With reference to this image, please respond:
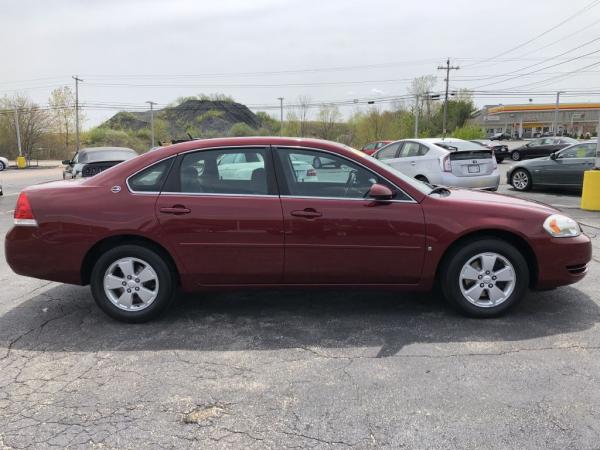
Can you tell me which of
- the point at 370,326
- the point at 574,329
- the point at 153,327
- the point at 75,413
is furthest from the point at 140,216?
the point at 574,329

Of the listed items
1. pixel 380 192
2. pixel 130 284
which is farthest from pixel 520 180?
pixel 130 284

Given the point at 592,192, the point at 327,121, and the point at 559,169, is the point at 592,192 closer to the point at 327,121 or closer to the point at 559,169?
the point at 559,169

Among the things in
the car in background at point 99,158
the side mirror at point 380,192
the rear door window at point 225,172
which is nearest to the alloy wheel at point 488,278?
the side mirror at point 380,192

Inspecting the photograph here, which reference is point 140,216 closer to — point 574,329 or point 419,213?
point 419,213

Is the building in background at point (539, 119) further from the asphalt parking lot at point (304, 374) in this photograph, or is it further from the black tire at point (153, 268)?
the black tire at point (153, 268)

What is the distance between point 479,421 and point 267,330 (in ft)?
6.11

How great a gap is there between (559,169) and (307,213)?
11230 millimetres

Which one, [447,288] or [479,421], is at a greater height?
[447,288]

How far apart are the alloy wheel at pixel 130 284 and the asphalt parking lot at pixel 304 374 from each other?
0.79ft

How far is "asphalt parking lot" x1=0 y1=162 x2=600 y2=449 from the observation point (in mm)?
2729

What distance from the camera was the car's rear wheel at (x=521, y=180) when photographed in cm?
1384

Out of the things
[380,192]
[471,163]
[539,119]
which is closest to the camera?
[380,192]

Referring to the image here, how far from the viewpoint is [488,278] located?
4.22m

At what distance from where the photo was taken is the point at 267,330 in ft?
13.6
